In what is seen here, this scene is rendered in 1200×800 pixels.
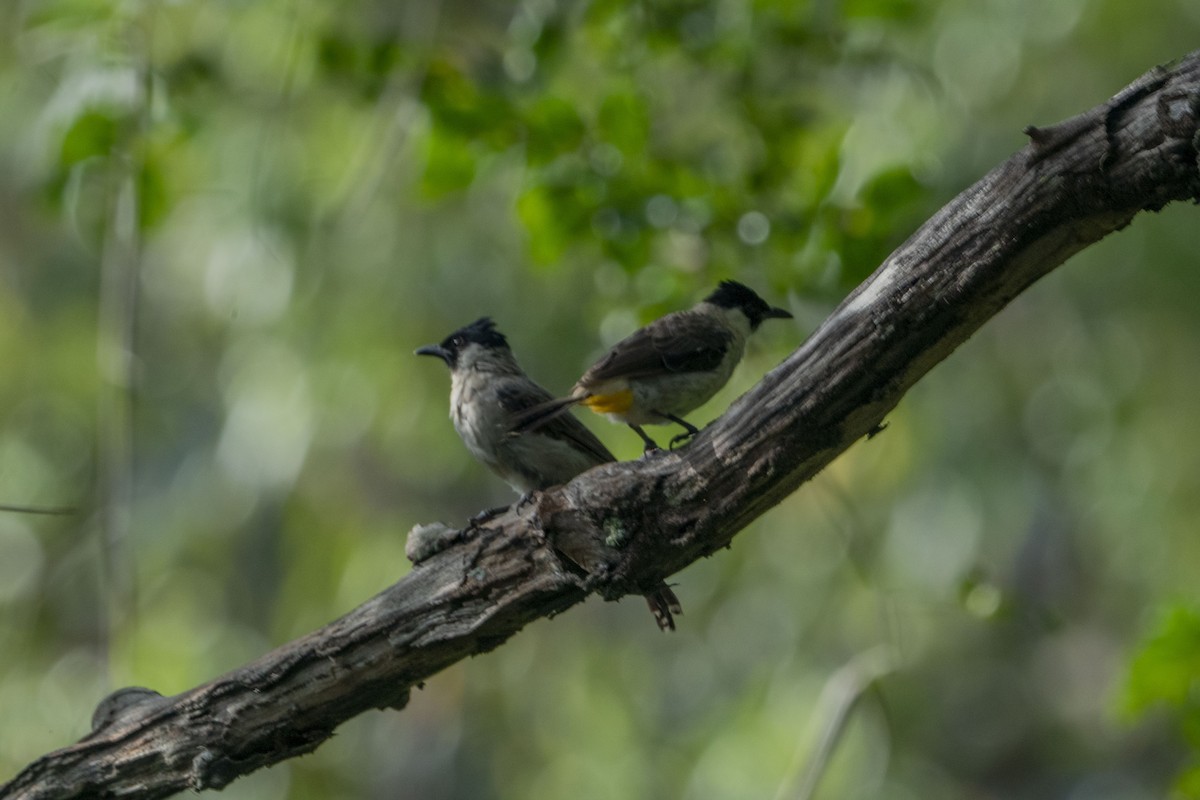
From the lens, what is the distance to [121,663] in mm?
4590

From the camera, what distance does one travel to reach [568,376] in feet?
36.1

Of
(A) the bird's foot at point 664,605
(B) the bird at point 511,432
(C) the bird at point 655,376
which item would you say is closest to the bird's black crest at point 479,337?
(B) the bird at point 511,432

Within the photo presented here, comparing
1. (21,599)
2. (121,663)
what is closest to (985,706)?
(21,599)

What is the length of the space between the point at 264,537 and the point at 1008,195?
8708 millimetres

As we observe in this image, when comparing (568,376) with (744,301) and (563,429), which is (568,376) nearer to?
(744,301)

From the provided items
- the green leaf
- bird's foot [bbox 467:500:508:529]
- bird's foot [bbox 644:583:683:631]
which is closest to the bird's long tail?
bird's foot [bbox 467:500:508:529]

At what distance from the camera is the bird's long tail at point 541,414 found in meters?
4.62

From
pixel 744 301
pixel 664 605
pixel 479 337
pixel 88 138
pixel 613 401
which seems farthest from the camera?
pixel 479 337

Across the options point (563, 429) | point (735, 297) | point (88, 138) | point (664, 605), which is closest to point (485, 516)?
point (664, 605)

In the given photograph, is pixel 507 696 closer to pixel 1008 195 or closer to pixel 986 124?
pixel 986 124

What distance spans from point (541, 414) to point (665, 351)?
486 mm

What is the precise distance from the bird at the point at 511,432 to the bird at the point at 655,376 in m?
0.10

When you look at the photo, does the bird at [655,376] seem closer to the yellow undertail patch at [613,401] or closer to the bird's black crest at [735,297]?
the yellow undertail patch at [613,401]

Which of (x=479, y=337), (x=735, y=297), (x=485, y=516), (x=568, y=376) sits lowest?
(x=485, y=516)
